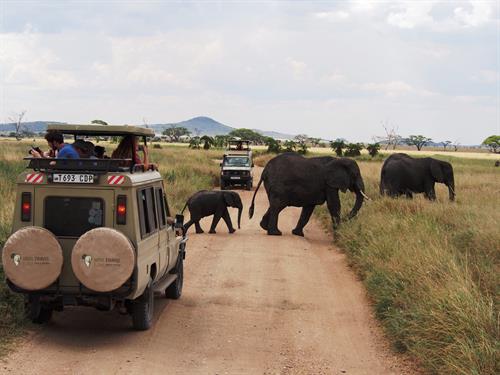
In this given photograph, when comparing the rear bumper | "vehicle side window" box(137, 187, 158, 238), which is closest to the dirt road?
"vehicle side window" box(137, 187, 158, 238)

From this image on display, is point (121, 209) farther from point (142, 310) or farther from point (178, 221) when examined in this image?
point (178, 221)

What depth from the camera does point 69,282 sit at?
23.8 feet

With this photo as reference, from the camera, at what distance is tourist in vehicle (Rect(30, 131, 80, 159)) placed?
830 centimetres

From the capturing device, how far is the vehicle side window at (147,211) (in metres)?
7.65

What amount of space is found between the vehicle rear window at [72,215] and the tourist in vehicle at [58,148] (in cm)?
100

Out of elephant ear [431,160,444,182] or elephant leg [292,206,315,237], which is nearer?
elephant leg [292,206,315,237]

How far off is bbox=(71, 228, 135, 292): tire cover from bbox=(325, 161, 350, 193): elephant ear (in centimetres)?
1108

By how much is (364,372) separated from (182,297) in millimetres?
3832

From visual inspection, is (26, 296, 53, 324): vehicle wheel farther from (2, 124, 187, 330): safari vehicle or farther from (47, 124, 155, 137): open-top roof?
(47, 124, 155, 137): open-top roof

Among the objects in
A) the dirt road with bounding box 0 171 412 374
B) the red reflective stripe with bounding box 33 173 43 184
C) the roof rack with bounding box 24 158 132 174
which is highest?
the roof rack with bounding box 24 158 132 174

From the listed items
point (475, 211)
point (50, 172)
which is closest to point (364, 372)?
point (50, 172)

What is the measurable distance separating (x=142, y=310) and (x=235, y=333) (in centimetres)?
121

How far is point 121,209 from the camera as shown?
23.8 ft

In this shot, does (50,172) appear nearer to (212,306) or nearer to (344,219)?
(212,306)
